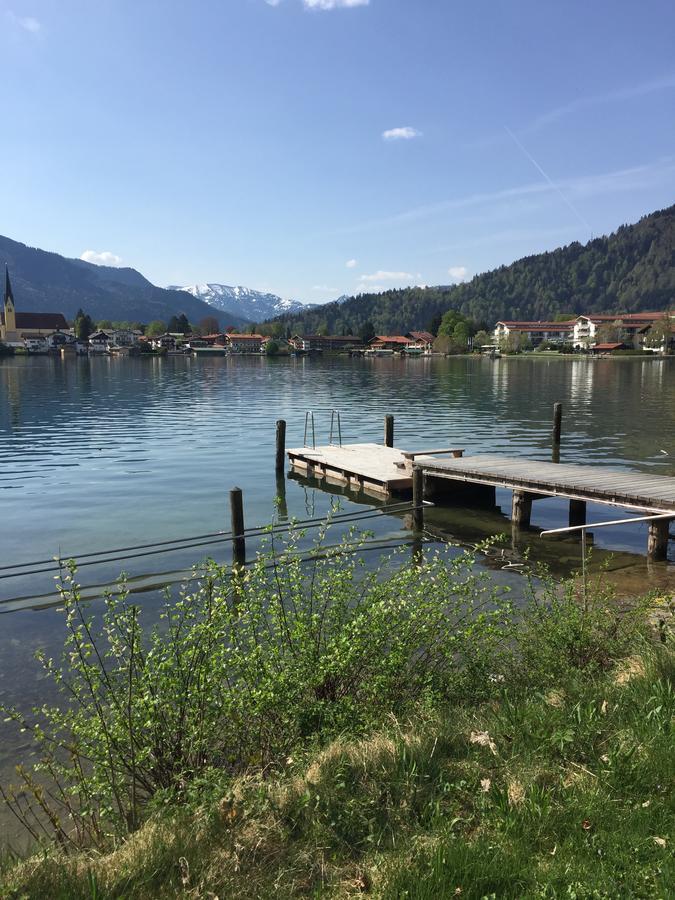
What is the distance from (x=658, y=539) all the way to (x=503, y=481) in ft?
17.2

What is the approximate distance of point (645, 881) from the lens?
438cm

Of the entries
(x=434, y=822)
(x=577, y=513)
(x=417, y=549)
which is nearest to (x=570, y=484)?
(x=577, y=513)

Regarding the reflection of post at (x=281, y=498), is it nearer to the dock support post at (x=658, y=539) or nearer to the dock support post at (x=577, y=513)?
the dock support post at (x=577, y=513)

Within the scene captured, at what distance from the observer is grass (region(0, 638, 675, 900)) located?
15.2ft

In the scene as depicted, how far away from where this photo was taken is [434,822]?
5324mm

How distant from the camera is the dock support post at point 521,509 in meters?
21.0

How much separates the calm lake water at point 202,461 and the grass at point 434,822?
16.7 feet

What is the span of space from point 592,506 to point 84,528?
18.9 m

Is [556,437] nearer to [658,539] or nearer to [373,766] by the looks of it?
[658,539]

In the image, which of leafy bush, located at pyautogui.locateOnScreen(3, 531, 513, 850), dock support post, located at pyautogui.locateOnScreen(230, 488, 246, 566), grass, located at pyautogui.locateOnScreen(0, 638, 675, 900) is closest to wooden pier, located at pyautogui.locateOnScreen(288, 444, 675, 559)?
dock support post, located at pyautogui.locateOnScreen(230, 488, 246, 566)

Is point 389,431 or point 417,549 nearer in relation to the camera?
point 417,549

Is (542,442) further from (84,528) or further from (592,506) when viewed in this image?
(84,528)

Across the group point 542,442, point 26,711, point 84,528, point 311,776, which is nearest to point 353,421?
point 542,442

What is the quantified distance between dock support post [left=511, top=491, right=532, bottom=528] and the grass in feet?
46.3
